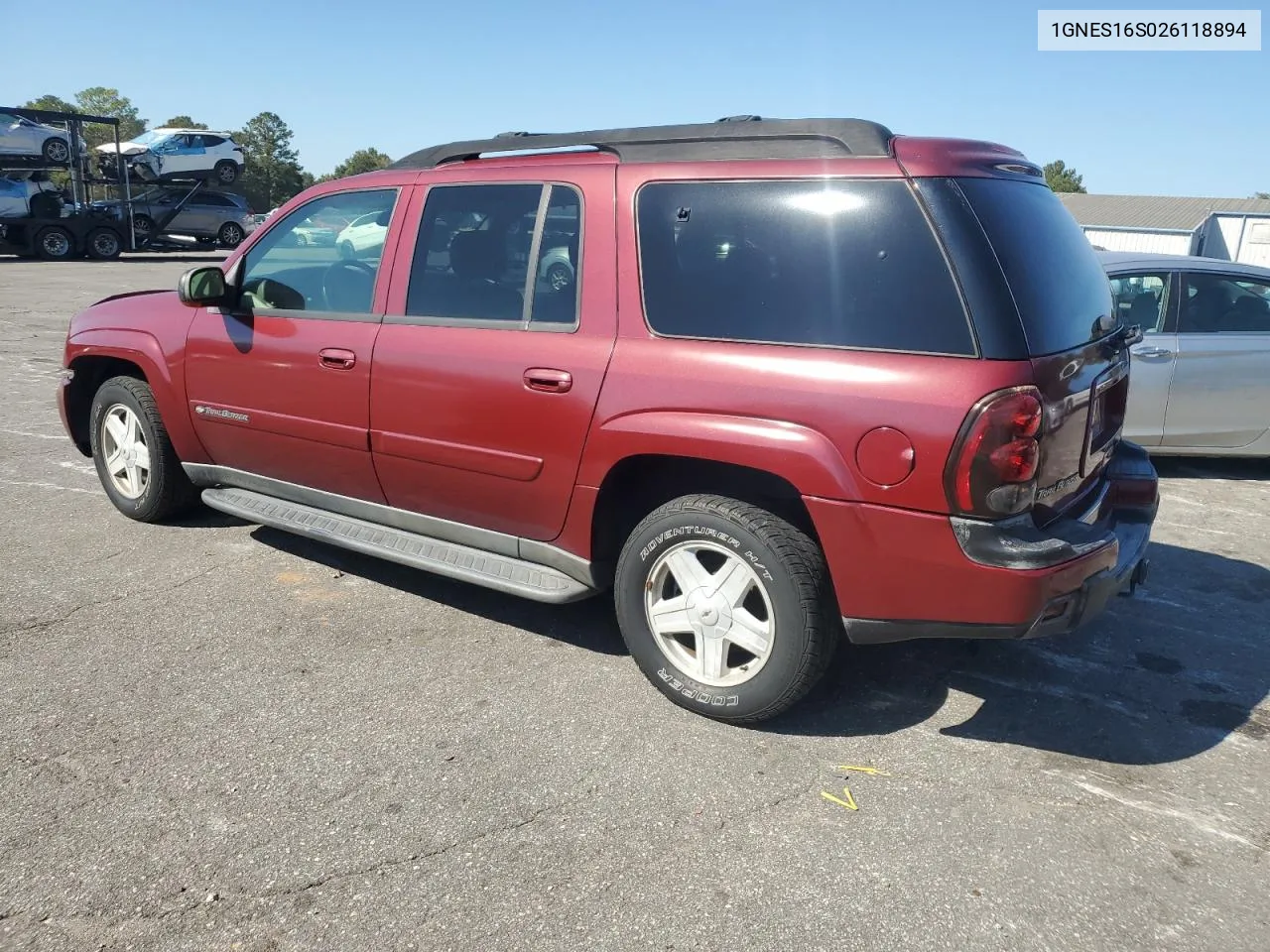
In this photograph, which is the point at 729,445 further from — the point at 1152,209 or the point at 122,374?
the point at 1152,209

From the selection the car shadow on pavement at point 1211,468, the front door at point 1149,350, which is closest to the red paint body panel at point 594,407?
the front door at point 1149,350

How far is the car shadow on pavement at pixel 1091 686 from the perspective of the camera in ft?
11.0

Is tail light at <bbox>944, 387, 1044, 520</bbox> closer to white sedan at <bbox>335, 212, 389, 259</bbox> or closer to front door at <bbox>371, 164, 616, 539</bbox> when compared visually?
front door at <bbox>371, 164, 616, 539</bbox>

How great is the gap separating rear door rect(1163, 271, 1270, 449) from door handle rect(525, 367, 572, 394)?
183 inches

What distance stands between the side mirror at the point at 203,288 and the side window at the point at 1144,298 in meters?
5.32

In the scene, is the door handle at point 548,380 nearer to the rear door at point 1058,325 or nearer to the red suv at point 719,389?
the red suv at point 719,389

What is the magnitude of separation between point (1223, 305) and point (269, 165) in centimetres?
9848

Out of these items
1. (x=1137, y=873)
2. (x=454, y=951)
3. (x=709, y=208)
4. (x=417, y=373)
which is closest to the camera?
(x=454, y=951)

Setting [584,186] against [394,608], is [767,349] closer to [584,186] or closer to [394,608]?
[584,186]

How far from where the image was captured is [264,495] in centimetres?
471

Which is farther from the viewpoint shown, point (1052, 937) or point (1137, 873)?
point (1137, 873)

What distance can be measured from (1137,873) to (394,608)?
2.91m

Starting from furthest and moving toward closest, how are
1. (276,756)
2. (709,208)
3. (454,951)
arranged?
(709,208), (276,756), (454,951)

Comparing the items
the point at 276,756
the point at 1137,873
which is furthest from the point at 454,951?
the point at 1137,873
